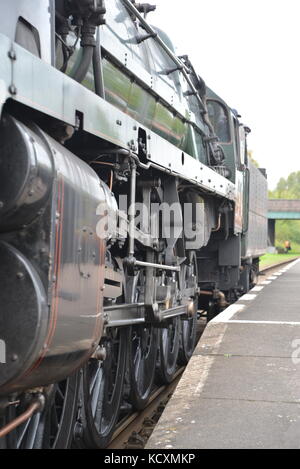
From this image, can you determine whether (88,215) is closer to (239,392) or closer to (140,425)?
(239,392)

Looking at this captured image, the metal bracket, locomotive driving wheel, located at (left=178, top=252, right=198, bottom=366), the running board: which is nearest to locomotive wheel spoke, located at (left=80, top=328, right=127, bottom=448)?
the running board

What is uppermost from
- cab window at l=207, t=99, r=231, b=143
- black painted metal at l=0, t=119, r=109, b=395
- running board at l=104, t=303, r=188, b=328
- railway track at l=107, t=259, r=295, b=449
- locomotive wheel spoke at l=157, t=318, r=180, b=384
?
cab window at l=207, t=99, r=231, b=143

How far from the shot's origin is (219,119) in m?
10.2

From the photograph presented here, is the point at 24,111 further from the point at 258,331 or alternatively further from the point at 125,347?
the point at 258,331

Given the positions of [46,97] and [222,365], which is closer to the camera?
[46,97]

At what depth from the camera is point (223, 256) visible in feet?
33.9

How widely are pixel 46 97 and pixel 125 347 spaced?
2895 millimetres

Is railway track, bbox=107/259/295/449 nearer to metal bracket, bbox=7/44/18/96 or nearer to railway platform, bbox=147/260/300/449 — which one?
railway platform, bbox=147/260/300/449

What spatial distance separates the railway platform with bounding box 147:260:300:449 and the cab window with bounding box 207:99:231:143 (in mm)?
4138

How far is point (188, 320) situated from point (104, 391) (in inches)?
137

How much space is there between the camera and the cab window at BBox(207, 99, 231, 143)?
10.1 m

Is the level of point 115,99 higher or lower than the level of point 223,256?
higher

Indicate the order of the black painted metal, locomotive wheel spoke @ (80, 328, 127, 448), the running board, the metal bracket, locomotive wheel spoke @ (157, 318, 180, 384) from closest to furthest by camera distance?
the metal bracket → the black painted metal → the running board → locomotive wheel spoke @ (80, 328, 127, 448) → locomotive wheel spoke @ (157, 318, 180, 384)
